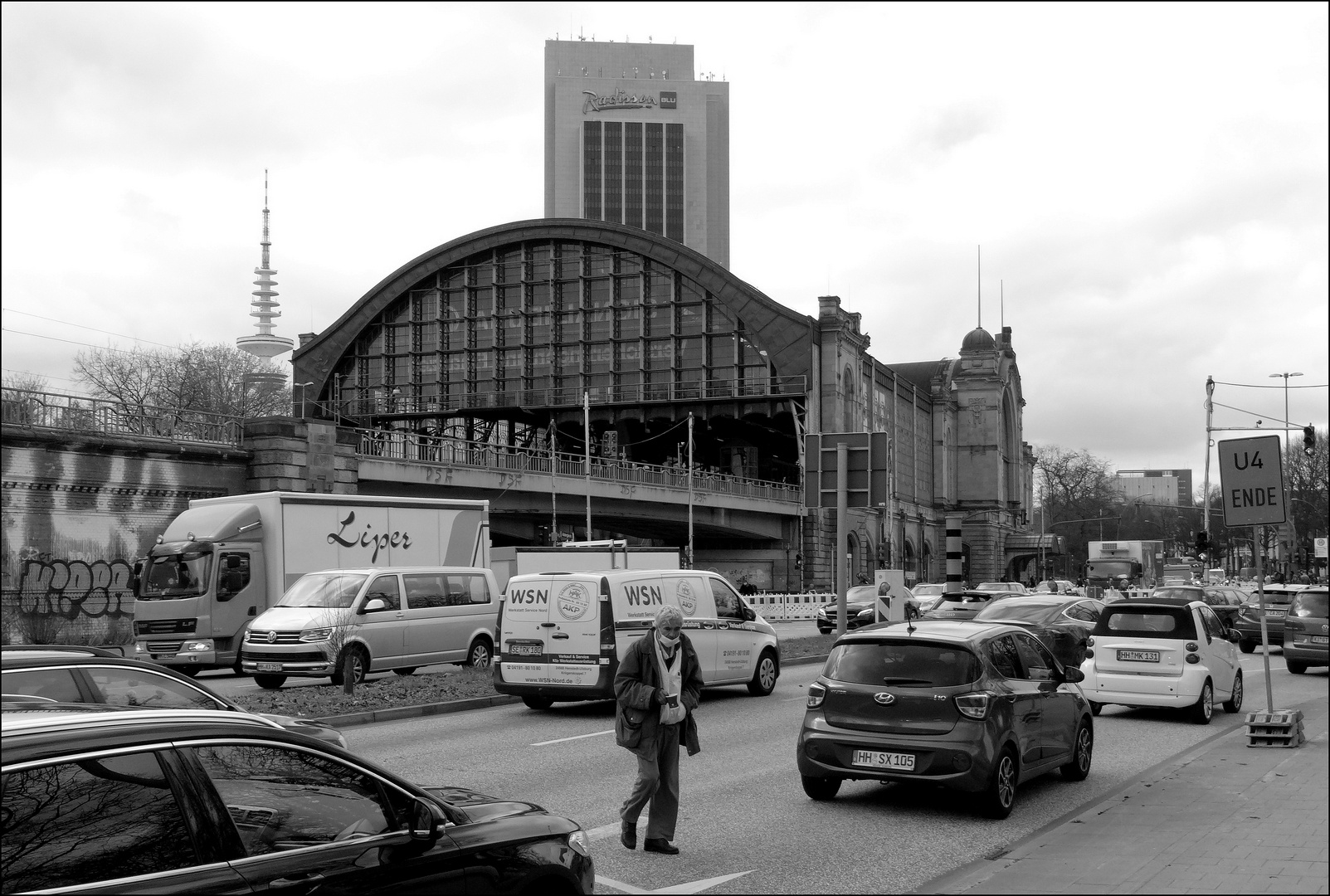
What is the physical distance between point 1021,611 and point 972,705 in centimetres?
1393

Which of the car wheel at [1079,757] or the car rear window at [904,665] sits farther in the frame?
the car wheel at [1079,757]

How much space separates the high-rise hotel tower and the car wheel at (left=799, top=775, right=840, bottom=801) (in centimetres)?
18356

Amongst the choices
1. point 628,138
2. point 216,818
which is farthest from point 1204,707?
point 628,138

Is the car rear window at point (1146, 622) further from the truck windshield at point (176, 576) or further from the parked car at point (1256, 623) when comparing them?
the truck windshield at point (176, 576)

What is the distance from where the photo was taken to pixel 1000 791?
9648 mm

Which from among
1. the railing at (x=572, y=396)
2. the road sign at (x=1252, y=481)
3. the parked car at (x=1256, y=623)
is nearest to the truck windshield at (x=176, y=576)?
the road sign at (x=1252, y=481)

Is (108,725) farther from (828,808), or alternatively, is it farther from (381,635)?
(381,635)

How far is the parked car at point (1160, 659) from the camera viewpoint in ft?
53.7

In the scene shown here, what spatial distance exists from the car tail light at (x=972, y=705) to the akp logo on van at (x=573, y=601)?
782 centimetres

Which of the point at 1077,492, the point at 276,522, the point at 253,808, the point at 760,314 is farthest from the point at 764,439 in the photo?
the point at 253,808

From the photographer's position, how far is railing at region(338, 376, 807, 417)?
8431cm

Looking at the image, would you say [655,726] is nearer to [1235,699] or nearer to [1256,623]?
[1235,699]

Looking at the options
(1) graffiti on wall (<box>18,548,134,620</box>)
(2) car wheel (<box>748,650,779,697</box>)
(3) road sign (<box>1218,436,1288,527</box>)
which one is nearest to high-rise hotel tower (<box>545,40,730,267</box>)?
(1) graffiti on wall (<box>18,548,134,620</box>)

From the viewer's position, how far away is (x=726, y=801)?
34.6 feet
